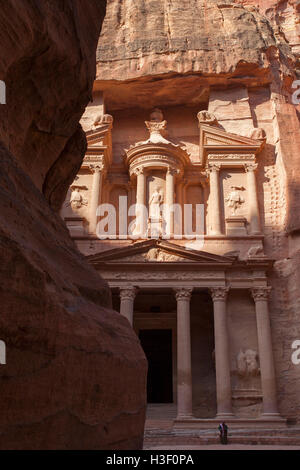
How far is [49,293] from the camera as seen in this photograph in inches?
85.0

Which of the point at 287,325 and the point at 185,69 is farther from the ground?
the point at 185,69

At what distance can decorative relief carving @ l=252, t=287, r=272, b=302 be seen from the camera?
1872cm

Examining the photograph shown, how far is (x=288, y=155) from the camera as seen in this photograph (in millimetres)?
21969

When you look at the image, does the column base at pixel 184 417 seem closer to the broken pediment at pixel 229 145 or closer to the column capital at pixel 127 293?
the column capital at pixel 127 293

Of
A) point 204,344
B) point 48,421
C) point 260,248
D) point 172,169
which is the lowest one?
point 48,421

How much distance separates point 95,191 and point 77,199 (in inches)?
37.3

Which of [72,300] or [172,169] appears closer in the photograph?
[72,300]

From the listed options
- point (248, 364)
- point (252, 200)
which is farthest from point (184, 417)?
point (252, 200)

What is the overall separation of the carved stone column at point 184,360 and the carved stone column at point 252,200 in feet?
15.2

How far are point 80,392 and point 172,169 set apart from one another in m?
21.2

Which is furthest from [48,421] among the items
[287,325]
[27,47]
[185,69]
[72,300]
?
[185,69]

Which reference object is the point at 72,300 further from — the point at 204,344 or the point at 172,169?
the point at 172,169

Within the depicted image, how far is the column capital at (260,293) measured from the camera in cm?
1873

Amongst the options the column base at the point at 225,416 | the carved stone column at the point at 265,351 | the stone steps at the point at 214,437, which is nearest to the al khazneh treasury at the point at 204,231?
the carved stone column at the point at 265,351
